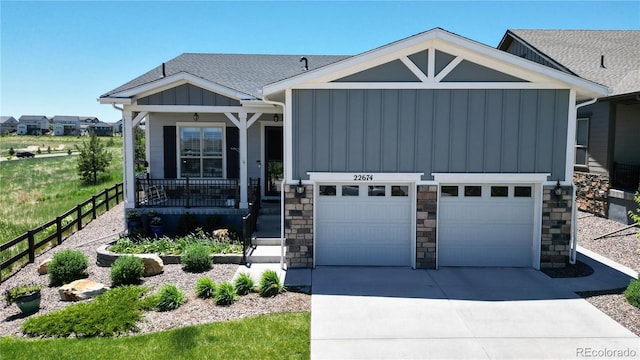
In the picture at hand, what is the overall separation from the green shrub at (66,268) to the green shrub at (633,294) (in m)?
10.0

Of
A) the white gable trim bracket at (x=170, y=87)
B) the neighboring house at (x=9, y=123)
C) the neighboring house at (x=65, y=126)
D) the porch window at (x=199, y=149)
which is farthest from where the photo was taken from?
the neighboring house at (x=65, y=126)

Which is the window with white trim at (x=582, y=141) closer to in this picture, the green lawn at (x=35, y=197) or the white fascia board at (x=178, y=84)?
the white fascia board at (x=178, y=84)

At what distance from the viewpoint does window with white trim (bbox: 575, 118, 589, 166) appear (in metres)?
15.0

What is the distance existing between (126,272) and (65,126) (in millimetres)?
137497

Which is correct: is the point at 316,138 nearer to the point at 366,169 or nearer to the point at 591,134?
the point at 366,169

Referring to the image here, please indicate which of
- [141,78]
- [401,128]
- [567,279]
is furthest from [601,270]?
[141,78]

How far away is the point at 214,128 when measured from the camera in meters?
14.4

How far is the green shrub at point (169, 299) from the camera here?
7445mm

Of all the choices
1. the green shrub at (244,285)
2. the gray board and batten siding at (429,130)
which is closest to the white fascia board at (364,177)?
the gray board and batten siding at (429,130)

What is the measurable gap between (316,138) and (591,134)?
10016 mm

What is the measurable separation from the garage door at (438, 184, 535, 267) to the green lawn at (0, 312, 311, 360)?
454cm

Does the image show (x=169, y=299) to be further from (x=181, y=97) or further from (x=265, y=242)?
(x=181, y=97)

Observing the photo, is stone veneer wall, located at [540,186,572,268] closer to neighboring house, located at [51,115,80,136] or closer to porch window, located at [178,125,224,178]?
porch window, located at [178,125,224,178]

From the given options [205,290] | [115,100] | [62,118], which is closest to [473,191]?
[205,290]
